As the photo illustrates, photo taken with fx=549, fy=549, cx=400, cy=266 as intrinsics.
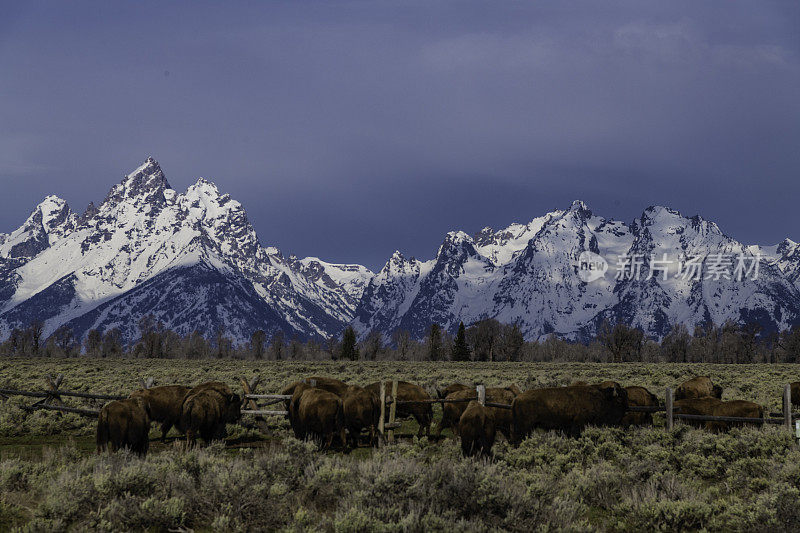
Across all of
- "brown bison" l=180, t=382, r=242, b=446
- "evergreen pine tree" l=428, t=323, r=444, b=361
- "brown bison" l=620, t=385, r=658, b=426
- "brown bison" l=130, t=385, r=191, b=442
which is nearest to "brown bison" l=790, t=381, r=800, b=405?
"brown bison" l=620, t=385, r=658, b=426

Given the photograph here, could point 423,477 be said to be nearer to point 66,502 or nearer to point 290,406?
point 66,502

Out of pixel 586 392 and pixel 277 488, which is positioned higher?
pixel 586 392

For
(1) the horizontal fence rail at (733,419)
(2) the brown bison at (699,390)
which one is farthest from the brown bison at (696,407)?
(2) the brown bison at (699,390)

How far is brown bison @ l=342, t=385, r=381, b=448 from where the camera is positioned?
1642 cm

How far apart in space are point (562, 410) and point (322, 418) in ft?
22.1

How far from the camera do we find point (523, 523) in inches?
325

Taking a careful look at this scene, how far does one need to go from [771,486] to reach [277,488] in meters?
8.92

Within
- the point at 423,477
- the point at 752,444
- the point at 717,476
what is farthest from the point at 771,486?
the point at 423,477

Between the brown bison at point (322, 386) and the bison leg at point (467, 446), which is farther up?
the brown bison at point (322, 386)

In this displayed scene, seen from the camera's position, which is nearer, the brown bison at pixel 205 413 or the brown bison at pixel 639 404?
the brown bison at pixel 205 413

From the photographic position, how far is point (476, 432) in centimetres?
1358

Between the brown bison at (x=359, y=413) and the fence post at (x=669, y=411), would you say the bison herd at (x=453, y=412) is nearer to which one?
the brown bison at (x=359, y=413)

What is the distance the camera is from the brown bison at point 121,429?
1276 cm

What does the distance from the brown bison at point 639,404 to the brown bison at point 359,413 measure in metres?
7.41
